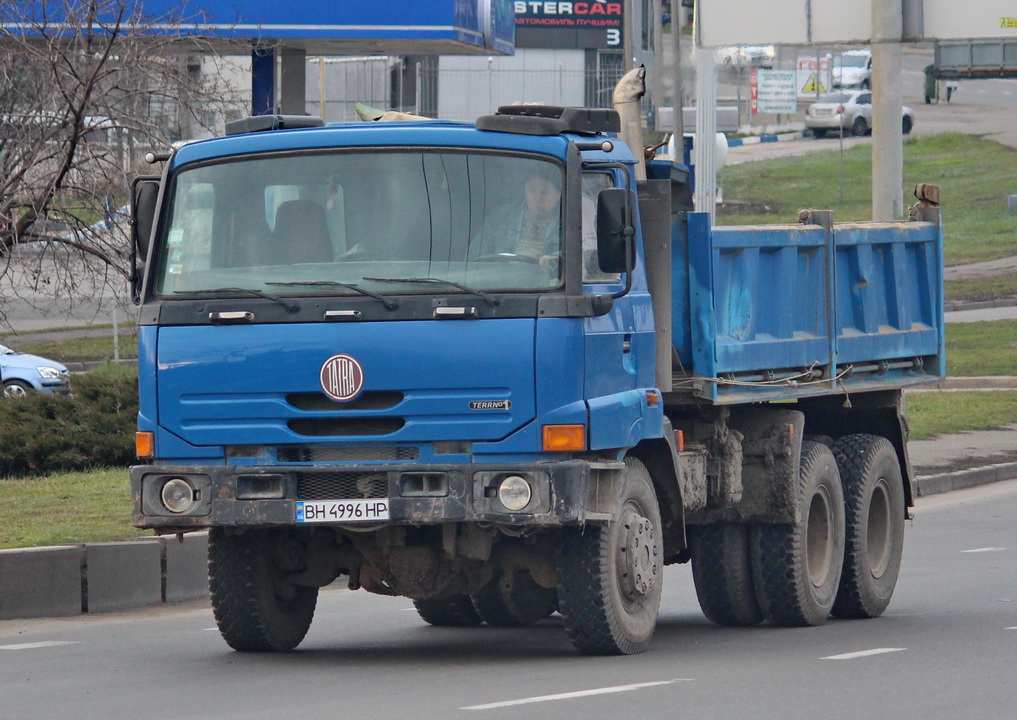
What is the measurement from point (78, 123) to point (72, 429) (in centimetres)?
324

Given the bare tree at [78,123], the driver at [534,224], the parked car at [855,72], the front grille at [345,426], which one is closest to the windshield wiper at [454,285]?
the driver at [534,224]

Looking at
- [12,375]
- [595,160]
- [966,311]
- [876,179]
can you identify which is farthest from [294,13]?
[966,311]

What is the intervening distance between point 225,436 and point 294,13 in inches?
468

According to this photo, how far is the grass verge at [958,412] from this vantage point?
21.8 meters

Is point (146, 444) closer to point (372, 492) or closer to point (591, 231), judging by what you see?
point (372, 492)

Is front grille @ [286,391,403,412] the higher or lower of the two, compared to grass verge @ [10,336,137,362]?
lower

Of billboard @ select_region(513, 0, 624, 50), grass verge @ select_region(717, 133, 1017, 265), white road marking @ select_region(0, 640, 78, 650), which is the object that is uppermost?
billboard @ select_region(513, 0, 624, 50)

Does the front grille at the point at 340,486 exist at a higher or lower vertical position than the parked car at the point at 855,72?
lower

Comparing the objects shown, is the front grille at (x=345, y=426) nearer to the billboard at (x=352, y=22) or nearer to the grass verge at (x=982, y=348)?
the billboard at (x=352, y=22)

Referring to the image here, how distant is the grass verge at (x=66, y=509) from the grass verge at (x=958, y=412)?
10.4m

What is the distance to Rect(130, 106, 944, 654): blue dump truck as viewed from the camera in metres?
7.84

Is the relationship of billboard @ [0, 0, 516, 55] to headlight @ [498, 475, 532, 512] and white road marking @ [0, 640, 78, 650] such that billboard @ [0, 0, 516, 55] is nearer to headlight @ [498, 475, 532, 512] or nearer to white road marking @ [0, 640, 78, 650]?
white road marking @ [0, 640, 78, 650]

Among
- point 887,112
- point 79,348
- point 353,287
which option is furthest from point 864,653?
point 79,348

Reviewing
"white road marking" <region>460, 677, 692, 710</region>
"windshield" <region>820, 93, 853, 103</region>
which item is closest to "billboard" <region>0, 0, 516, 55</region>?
"white road marking" <region>460, 677, 692, 710</region>
